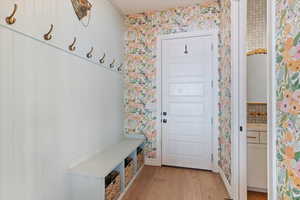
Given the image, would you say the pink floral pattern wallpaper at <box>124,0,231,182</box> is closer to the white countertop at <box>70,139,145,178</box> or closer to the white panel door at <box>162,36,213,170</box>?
the white panel door at <box>162,36,213,170</box>

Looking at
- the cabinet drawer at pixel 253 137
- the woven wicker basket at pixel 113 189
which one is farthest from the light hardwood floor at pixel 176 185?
the cabinet drawer at pixel 253 137

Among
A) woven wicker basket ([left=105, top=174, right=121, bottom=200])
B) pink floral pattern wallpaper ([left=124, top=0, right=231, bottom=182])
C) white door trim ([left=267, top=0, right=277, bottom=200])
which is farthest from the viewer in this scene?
pink floral pattern wallpaper ([left=124, top=0, right=231, bottom=182])

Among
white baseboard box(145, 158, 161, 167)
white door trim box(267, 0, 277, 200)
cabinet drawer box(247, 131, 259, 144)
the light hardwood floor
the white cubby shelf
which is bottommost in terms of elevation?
the light hardwood floor

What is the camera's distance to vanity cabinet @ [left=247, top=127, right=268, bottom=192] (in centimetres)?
219

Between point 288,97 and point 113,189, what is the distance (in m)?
1.87

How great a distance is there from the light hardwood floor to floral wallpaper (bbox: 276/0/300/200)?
4.90ft

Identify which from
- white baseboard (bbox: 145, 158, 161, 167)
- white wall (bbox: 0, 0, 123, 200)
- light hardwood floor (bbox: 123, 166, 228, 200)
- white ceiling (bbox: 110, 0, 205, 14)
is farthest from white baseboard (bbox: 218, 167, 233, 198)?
white ceiling (bbox: 110, 0, 205, 14)

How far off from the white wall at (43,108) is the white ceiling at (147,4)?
2.15ft

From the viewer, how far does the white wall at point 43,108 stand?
116cm

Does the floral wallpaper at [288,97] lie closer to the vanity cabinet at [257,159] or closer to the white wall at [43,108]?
the vanity cabinet at [257,159]

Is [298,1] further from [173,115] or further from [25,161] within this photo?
[173,115]

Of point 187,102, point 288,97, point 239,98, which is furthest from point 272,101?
point 187,102

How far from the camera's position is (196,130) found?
2.93m

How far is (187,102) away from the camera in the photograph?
2.96 meters
